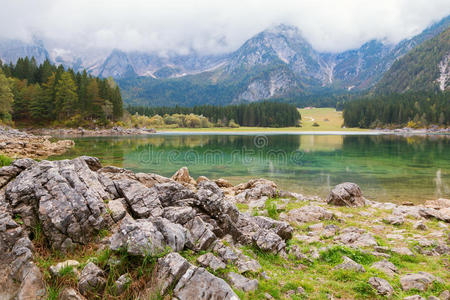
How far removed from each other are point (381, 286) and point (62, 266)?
875cm

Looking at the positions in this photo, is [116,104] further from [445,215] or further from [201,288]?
[201,288]

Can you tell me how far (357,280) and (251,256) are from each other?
3331mm

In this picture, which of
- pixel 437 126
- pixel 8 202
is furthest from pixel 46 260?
pixel 437 126

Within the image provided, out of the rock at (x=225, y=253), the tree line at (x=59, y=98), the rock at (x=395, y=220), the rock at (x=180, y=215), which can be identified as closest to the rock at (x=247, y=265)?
the rock at (x=225, y=253)

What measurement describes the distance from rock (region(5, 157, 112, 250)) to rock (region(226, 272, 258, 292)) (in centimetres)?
434

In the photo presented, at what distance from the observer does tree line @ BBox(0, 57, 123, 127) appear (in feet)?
347

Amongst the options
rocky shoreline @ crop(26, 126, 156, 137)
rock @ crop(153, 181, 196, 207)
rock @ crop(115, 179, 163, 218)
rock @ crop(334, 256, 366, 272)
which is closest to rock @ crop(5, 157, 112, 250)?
rock @ crop(115, 179, 163, 218)

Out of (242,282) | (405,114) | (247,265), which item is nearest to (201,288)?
(242,282)

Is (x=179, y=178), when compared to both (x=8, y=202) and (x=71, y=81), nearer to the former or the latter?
(x=8, y=202)

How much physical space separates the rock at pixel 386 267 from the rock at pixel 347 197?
29.0 ft

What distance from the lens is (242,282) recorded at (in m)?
7.34

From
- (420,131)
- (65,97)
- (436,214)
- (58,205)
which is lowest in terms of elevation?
(436,214)

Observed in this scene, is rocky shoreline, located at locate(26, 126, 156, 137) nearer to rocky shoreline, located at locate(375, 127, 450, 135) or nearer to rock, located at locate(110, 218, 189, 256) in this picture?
rock, located at locate(110, 218, 189, 256)

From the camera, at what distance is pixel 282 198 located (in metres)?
19.3
